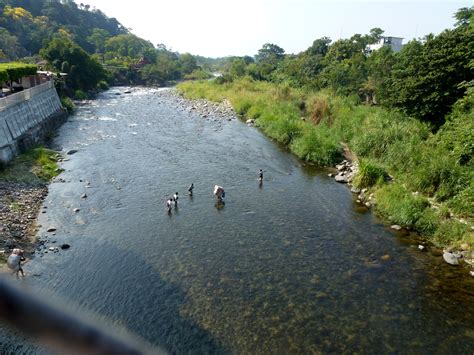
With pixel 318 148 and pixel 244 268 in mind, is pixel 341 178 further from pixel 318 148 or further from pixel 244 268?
pixel 244 268

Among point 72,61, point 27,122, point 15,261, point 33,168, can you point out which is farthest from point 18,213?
point 72,61

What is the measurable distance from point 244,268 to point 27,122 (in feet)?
82.8

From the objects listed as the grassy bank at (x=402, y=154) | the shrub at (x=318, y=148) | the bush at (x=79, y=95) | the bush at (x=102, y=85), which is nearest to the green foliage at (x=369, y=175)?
the grassy bank at (x=402, y=154)

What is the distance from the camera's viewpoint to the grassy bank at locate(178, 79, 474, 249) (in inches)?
755

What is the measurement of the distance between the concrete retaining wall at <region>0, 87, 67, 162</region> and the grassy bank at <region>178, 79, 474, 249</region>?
70.8 ft

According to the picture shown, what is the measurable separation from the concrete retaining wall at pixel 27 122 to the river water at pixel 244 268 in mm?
3892

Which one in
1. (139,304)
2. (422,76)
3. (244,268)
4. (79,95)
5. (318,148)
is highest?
(422,76)

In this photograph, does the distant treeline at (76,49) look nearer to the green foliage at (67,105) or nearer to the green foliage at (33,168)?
the green foliage at (67,105)

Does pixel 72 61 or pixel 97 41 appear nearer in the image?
pixel 72 61

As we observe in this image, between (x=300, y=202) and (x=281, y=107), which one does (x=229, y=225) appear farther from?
(x=281, y=107)

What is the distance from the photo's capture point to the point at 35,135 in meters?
31.5

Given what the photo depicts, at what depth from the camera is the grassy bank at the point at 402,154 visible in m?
19.2

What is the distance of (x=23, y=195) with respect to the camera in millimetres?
20875

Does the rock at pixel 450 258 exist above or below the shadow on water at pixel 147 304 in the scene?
above
